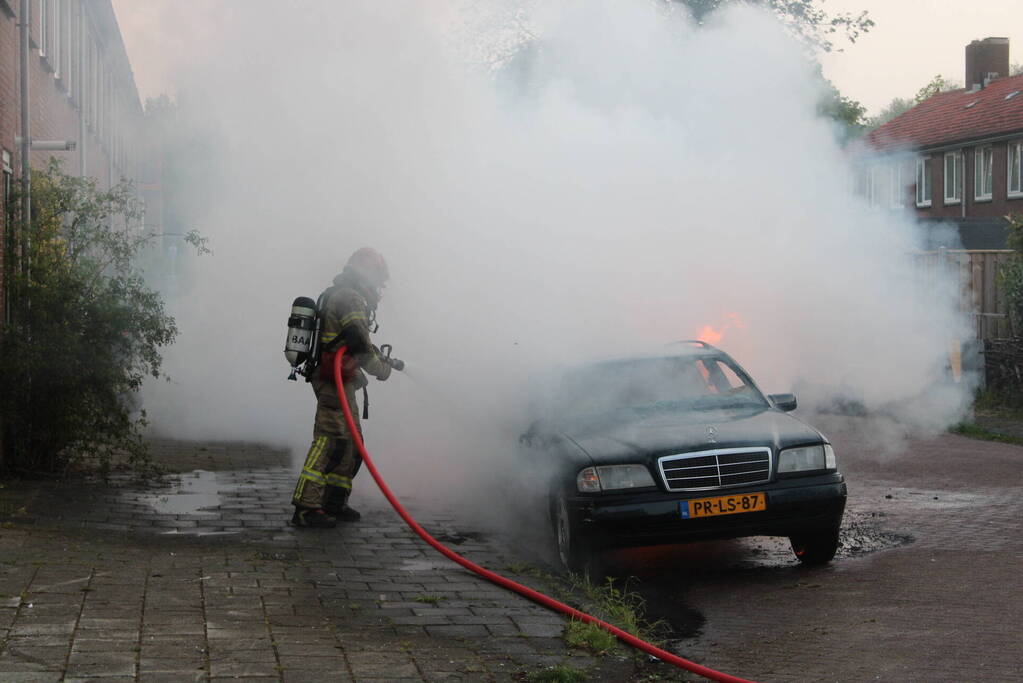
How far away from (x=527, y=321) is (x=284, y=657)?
231 inches

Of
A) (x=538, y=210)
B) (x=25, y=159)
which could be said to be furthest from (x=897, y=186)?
(x=25, y=159)

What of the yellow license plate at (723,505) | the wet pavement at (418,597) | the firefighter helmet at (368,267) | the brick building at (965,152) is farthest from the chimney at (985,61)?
the yellow license plate at (723,505)

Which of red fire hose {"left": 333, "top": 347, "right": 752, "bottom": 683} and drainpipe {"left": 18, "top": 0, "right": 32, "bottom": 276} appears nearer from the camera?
red fire hose {"left": 333, "top": 347, "right": 752, "bottom": 683}

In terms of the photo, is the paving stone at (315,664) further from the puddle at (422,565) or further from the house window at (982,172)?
the house window at (982,172)

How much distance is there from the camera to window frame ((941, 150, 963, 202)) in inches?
1507

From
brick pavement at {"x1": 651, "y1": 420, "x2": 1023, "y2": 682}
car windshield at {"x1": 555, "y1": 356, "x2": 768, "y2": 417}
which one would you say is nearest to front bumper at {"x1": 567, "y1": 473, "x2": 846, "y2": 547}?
brick pavement at {"x1": 651, "y1": 420, "x2": 1023, "y2": 682}

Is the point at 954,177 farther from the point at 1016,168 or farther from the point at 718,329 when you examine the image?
the point at 718,329

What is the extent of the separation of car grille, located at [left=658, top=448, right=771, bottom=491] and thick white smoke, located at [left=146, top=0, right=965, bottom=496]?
5.90 ft

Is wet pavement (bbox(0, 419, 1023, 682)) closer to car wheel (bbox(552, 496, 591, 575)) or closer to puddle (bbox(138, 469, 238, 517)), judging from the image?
puddle (bbox(138, 469, 238, 517))

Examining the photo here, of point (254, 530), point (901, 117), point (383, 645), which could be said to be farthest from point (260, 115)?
point (901, 117)

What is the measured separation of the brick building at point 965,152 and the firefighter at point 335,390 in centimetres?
2459

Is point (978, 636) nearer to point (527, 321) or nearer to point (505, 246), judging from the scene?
point (527, 321)

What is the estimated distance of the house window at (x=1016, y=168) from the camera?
34625 mm

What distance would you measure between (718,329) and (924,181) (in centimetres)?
3136
